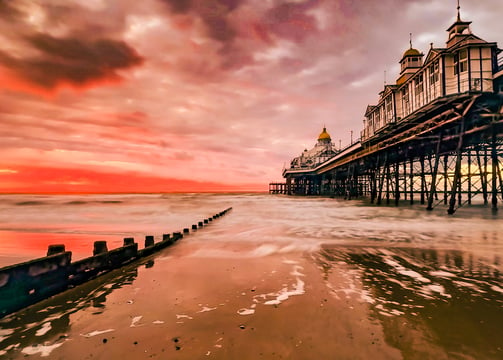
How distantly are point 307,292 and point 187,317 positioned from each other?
2693 millimetres

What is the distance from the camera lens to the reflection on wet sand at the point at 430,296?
3.83 m

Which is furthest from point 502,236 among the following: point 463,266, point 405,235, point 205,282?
point 205,282

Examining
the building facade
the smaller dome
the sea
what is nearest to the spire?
the building facade

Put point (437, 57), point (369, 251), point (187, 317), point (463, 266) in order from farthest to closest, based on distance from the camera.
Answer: point (437, 57), point (369, 251), point (463, 266), point (187, 317)

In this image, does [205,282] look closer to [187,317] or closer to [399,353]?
[187,317]

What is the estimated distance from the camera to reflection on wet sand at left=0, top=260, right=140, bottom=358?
161 inches

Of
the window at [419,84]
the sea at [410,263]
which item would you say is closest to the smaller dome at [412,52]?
the window at [419,84]

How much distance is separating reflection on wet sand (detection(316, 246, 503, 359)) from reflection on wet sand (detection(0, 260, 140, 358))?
513 cm

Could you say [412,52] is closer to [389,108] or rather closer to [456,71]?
[389,108]

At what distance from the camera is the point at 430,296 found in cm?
564

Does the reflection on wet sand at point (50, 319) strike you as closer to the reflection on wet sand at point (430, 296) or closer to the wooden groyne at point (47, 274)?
the wooden groyne at point (47, 274)

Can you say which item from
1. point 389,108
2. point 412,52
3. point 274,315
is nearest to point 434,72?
point 389,108

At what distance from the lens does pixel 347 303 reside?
17.7 ft

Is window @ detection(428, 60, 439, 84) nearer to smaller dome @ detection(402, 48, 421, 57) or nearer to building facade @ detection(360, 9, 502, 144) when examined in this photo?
building facade @ detection(360, 9, 502, 144)
